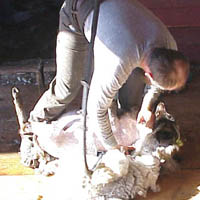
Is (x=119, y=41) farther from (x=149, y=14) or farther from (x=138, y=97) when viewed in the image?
(x=138, y=97)

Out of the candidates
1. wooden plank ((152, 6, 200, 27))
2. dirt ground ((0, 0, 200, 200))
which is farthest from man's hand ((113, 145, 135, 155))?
wooden plank ((152, 6, 200, 27))

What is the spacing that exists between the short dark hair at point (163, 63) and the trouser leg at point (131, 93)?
0.36 m

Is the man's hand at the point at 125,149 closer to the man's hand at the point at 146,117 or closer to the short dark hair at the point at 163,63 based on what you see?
the man's hand at the point at 146,117

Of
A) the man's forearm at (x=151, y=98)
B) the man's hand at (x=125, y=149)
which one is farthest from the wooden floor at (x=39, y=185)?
the man's forearm at (x=151, y=98)

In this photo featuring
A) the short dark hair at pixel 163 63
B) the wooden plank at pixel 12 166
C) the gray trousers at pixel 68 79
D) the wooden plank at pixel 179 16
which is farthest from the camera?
the wooden plank at pixel 179 16

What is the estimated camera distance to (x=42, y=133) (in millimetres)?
2271

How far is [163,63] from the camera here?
1.72 metres

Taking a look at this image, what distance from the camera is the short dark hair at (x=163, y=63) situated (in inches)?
67.4

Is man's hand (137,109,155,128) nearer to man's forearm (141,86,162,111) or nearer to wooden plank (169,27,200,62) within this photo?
man's forearm (141,86,162,111)

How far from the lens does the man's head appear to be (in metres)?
1.71

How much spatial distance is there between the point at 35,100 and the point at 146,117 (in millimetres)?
962

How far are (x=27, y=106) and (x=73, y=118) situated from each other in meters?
0.59

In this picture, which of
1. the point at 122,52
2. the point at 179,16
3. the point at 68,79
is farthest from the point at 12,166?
the point at 179,16

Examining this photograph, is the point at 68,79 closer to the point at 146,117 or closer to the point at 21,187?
the point at 146,117
